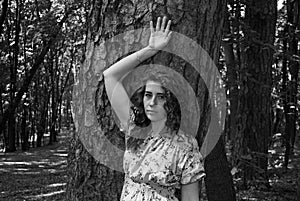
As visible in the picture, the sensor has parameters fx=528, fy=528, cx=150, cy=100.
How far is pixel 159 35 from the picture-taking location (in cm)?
343

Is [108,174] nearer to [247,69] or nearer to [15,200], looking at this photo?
[247,69]

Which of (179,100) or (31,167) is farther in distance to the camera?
(31,167)

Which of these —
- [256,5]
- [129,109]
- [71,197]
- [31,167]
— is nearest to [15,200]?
[256,5]

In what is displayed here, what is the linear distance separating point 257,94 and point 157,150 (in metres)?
7.54

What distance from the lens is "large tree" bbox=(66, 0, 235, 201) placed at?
3.52m

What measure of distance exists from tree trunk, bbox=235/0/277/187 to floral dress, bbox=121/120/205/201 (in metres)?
6.55

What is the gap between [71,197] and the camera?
383 centimetres

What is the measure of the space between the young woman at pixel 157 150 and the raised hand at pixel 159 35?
0.73ft

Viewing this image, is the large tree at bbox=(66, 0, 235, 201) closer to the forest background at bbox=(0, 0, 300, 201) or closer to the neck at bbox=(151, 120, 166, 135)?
the forest background at bbox=(0, 0, 300, 201)

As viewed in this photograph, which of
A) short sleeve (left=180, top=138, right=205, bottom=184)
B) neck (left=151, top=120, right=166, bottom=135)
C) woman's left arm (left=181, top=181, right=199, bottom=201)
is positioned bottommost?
woman's left arm (left=181, top=181, right=199, bottom=201)

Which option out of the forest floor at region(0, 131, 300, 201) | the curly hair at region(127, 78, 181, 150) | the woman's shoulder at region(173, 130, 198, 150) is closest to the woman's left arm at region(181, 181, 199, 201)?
the woman's shoulder at region(173, 130, 198, 150)

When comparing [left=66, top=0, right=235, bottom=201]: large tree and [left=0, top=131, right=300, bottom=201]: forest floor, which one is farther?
[left=0, top=131, right=300, bottom=201]: forest floor

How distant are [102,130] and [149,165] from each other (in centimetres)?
64

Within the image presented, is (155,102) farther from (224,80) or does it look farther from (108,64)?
(224,80)
